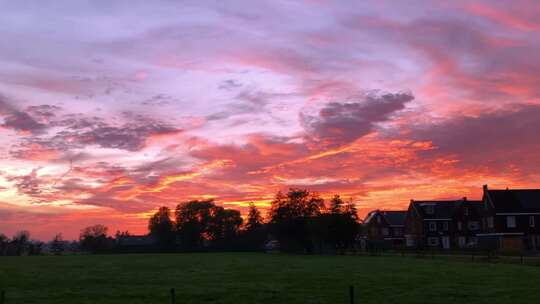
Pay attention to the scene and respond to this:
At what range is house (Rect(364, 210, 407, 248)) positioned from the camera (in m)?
158

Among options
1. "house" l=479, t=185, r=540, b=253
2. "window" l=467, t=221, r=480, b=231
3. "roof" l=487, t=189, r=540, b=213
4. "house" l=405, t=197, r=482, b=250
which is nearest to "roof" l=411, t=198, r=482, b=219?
"house" l=405, t=197, r=482, b=250

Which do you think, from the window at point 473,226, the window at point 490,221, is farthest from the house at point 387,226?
the window at point 490,221

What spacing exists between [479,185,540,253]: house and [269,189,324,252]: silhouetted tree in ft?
135

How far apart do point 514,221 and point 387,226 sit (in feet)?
182

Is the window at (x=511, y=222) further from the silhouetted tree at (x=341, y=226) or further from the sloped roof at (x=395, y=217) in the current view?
the sloped roof at (x=395, y=217)

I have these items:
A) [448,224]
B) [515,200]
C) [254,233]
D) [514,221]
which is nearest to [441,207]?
[448,224]

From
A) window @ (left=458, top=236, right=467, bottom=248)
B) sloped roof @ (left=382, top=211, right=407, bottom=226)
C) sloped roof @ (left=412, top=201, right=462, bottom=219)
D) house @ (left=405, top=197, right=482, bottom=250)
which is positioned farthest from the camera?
sloped roof @ (left=382, top=211, right=407, bottom=226)

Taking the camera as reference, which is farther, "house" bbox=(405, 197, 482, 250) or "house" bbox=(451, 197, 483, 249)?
"house" bbox=(405, 197, 482, 250)

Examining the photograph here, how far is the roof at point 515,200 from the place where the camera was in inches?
4171

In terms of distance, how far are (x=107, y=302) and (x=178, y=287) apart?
8812mm

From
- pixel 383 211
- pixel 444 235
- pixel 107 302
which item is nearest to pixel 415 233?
pixel 444 235

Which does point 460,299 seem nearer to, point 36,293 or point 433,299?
point 433,299

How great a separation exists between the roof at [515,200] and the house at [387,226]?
165 ft

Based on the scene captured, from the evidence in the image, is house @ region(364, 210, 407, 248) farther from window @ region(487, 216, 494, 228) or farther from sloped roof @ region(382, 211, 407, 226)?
window @ region(487, 216, 494, 228)
